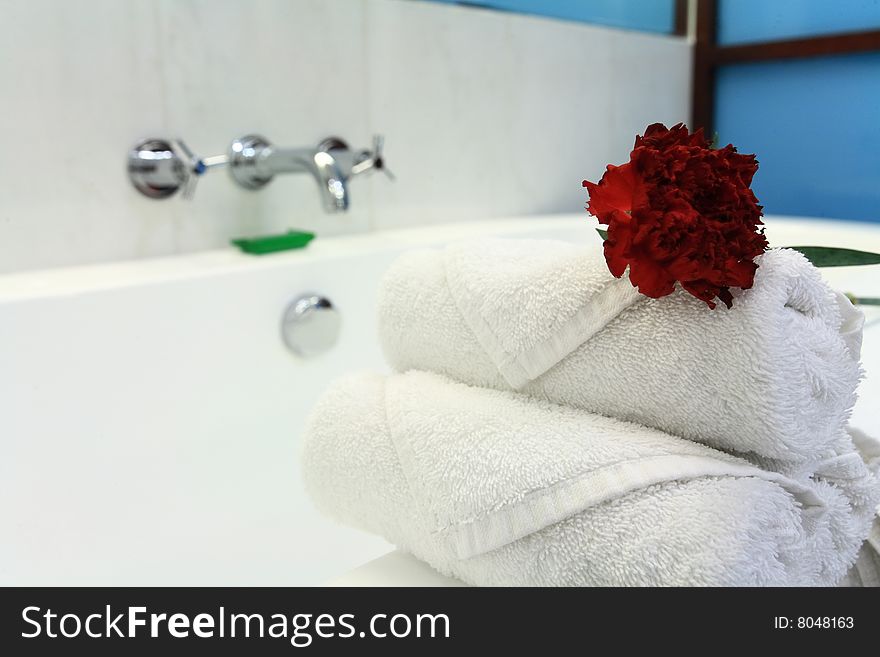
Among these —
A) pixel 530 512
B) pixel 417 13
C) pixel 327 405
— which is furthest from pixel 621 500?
pixel 417 13

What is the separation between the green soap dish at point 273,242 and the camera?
3.43 feet

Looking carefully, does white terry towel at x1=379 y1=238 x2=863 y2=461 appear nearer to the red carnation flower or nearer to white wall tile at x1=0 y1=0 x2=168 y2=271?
the red carnation flower

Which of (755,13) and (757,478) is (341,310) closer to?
(757,478)

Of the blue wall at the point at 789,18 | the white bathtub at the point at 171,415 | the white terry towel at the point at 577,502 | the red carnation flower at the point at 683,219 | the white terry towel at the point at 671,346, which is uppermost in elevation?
the blue wall at the point at 789,18

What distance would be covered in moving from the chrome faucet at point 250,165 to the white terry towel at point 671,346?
2.05 feet

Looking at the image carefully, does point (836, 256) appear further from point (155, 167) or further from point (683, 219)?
point (155, 167)

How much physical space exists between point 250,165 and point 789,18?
1009 mm

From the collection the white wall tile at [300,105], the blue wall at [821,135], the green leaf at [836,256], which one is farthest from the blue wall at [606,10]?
the green leaf at [836,256]

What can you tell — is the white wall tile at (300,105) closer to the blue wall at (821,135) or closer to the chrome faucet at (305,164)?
the chrome faucet at (305,164)

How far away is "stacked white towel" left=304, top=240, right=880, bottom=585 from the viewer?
34 cm

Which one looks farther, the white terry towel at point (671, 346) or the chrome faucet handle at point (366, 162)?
the chrome faucet handle at point (366, 162)

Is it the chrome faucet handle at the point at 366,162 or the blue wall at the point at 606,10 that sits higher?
the blue wall at the point at 606,10

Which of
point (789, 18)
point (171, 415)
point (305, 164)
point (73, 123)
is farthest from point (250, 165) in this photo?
point (789, 18)

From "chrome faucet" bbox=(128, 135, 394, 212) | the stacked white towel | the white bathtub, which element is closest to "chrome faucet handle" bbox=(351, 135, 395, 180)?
"chrome faucet" bbox=(128, 135, 394, 212)
